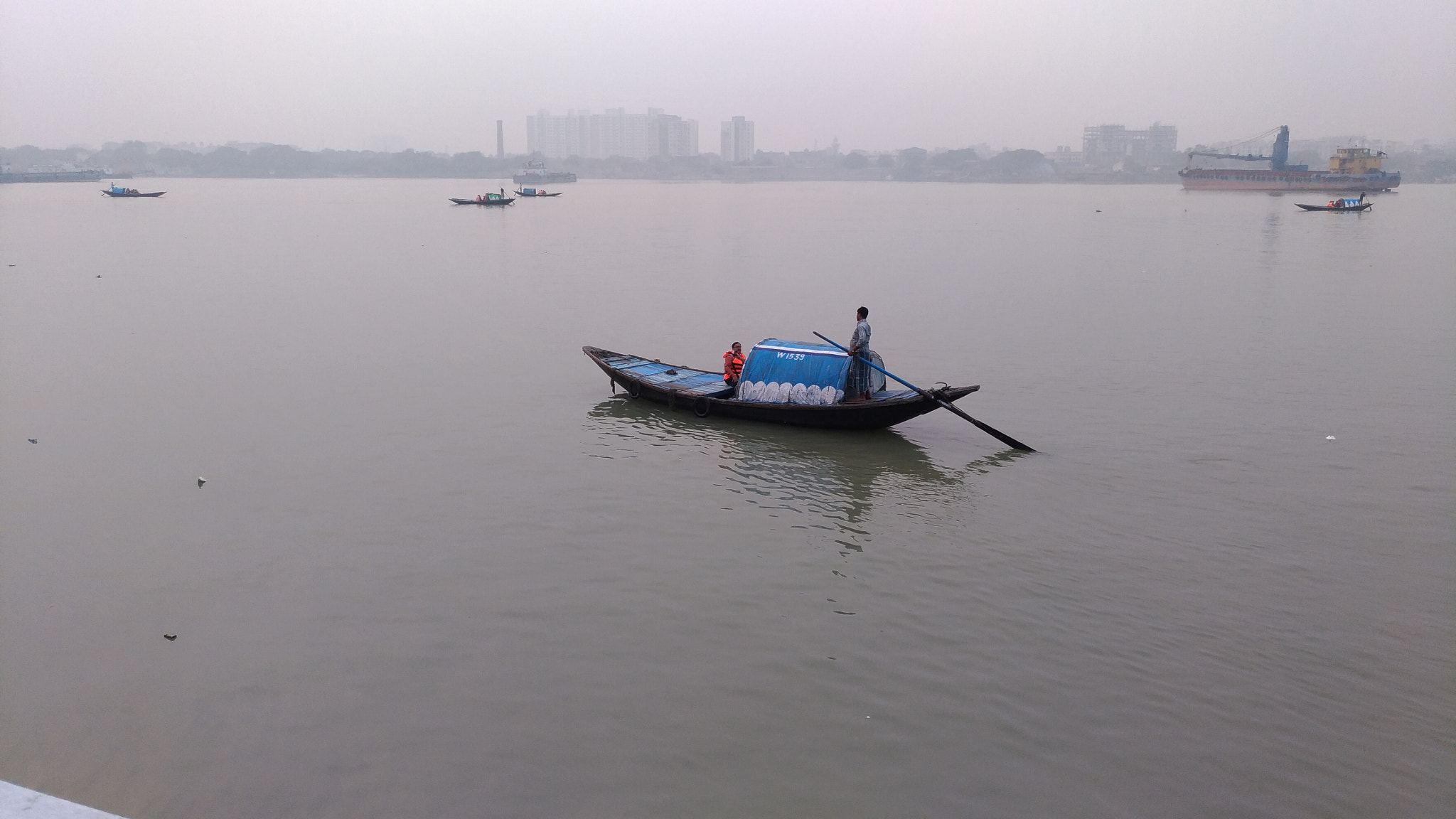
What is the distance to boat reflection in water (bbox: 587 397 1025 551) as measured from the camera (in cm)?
1309

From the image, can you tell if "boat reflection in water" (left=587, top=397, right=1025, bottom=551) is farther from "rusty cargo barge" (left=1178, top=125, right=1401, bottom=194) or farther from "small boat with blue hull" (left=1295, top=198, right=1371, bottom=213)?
"rusty cargo barge" (left=1178, top=125, right=1401, bottom=194)

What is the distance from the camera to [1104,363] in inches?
879

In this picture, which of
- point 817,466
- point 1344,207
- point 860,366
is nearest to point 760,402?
point 860,366

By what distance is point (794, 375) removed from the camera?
53.9ft

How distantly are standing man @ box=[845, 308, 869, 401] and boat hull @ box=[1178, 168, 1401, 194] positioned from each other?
12202cm

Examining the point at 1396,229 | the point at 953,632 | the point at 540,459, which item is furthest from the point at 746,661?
the point at 1396,229

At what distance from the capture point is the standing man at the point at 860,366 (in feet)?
52.5

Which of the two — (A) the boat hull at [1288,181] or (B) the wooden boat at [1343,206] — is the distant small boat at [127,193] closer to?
(B) the wooden boat at [1343,206]

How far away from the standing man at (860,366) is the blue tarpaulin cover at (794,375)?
160mm

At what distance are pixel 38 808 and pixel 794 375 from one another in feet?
43.1

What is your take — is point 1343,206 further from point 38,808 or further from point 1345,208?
point 38,808

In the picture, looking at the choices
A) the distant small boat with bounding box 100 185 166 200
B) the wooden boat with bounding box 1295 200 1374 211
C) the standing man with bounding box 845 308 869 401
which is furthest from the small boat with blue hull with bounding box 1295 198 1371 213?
the distant small boat with bounding box 100 185 166 200

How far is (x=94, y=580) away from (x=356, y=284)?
25593mm

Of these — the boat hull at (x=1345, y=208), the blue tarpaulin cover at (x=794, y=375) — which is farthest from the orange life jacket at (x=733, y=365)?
the boat hull at (x=1345, y=208)
